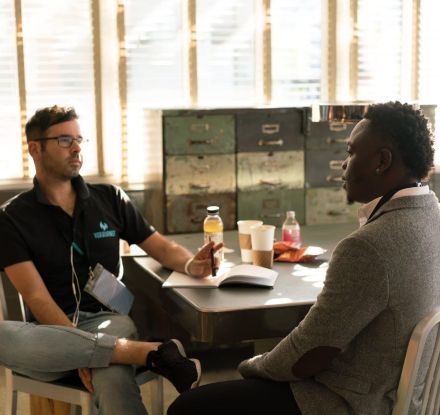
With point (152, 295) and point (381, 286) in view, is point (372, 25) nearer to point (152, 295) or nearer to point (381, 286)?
point (152, 295)

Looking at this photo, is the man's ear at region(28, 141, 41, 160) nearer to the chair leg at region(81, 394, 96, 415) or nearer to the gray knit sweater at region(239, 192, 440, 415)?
the chair leg at region(81, 394, 96, 415)

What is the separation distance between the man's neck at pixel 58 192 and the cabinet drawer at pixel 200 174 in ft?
4.94

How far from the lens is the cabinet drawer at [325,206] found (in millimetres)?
4875

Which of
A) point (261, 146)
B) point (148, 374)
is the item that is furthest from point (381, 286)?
point (261, 146)

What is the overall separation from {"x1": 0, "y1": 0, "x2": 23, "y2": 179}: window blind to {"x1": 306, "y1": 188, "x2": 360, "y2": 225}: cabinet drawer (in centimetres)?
178

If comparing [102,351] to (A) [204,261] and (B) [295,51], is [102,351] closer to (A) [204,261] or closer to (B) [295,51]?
(A) [204,261]

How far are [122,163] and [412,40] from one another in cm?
225

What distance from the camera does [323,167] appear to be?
488 cm

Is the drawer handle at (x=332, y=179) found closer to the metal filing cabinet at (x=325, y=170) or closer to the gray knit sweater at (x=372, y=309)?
the metal filing cabinet at (x=325, y=170)

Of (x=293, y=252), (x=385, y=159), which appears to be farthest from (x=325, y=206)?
(x=385, y=159)

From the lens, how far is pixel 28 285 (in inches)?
109

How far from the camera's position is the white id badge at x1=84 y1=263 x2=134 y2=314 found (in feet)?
9.59

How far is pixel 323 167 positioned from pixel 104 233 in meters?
2.13

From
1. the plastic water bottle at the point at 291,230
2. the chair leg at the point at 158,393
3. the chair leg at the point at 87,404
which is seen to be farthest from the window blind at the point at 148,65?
the chair leg at the point at 87,404
